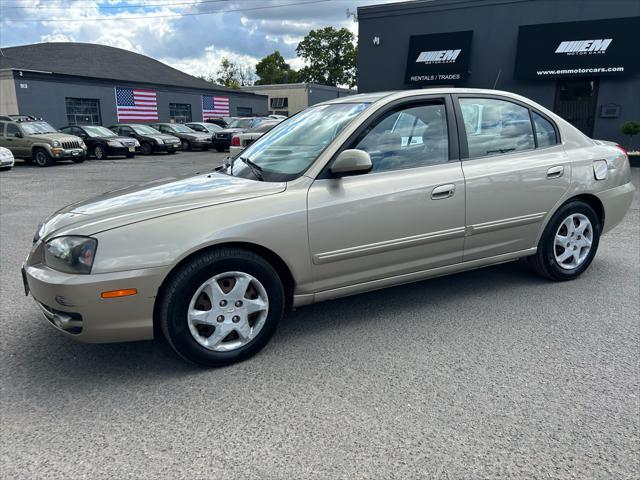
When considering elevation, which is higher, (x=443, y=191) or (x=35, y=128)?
(x=35, y=128)

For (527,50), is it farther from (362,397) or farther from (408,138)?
(362,397)

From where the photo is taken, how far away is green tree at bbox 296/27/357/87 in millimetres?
82875

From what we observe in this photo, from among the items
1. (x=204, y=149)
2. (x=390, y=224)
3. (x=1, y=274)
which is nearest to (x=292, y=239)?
(x=390, y=224)

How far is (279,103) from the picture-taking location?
53906 mm

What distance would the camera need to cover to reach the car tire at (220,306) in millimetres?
2895

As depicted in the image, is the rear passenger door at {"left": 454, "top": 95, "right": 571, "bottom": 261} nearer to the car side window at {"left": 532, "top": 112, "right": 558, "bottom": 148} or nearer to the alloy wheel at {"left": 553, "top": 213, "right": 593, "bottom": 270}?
the car side window at {"left": 532, "top": 112, "right": 558, "bottom": 148}

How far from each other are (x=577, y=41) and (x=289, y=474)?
641 inches

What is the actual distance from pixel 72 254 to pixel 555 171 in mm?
3570

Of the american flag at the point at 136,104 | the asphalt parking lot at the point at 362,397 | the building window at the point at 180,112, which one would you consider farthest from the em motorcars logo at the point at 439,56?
the building window at the point at 180,112

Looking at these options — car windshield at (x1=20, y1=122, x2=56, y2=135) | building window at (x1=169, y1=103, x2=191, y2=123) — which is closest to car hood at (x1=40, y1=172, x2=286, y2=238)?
car windshield at (x1=20, y1=122, x2=56, y2=135)

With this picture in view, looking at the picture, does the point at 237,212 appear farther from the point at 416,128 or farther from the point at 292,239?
the point at 416,128

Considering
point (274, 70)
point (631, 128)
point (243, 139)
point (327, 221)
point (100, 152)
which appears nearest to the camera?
point (327, 221)

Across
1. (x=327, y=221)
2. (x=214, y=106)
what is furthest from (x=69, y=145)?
(x=214, y=106)

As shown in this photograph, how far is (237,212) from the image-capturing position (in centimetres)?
304
